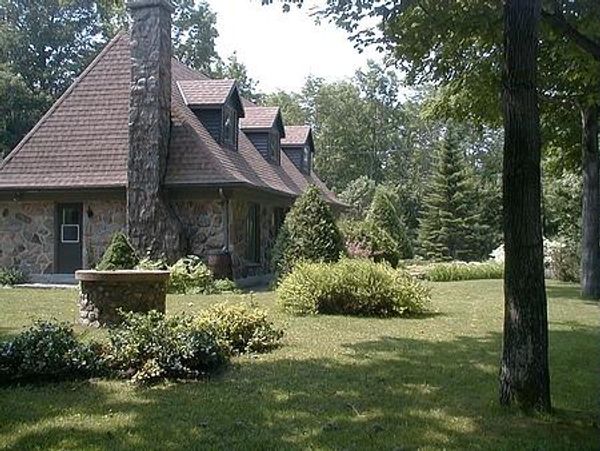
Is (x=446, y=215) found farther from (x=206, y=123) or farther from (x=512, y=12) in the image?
(x=512, y=12)

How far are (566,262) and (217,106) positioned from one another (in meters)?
12.1

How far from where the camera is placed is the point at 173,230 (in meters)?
17.2

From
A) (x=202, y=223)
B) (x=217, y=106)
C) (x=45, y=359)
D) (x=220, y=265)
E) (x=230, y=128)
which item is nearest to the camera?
(x=45, y=359)

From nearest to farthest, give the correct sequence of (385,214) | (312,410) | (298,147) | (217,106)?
(312,410)
(217,106)
(385,214)
(298,147)

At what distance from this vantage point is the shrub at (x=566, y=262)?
69.5 ft

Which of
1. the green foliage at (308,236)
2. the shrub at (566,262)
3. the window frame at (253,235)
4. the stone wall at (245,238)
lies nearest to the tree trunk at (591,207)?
the shrub at (566,262)

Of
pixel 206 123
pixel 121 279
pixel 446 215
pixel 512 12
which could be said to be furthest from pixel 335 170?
pixel 512 12

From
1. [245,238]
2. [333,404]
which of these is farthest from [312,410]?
[245,238]

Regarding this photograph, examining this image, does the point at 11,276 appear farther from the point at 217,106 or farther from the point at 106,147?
the point at 217,106

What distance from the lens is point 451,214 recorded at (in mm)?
36156

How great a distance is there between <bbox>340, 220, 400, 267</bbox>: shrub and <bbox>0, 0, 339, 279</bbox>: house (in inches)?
100

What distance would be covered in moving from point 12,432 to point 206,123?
15.3m

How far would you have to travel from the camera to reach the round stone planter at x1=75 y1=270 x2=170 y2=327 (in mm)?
10047

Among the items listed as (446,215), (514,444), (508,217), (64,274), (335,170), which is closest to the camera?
(514,444)
